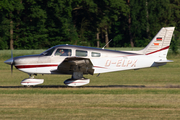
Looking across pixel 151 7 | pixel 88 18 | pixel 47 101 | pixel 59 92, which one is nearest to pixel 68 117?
pixel 47 101

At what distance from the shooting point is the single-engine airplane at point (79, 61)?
538 inches

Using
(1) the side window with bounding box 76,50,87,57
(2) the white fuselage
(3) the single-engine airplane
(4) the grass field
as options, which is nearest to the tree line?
(3) the single-engine airplane

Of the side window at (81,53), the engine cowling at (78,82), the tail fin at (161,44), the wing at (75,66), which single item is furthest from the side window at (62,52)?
the tail fin at (161,44)

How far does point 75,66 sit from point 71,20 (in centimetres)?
3325

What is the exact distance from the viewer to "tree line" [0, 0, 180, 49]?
40594 mm

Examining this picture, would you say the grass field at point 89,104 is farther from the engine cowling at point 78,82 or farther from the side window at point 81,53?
the side window at point 81,53

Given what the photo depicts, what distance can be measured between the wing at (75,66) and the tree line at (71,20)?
26396 millimetres

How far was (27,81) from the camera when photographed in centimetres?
1371

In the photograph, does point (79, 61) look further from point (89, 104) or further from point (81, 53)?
point (89, 104)

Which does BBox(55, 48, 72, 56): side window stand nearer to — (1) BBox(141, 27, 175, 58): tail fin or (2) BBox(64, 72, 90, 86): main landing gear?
(2) BBox(64, 72, 90, 86): main landing gear

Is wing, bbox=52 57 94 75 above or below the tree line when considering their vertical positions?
below

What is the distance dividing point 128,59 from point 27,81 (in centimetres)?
460

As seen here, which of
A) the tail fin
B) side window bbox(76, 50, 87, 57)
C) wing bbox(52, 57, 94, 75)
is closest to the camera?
wing bbox(52, 57, 94, 75)

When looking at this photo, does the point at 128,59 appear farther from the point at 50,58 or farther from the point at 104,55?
the point at 50,58
